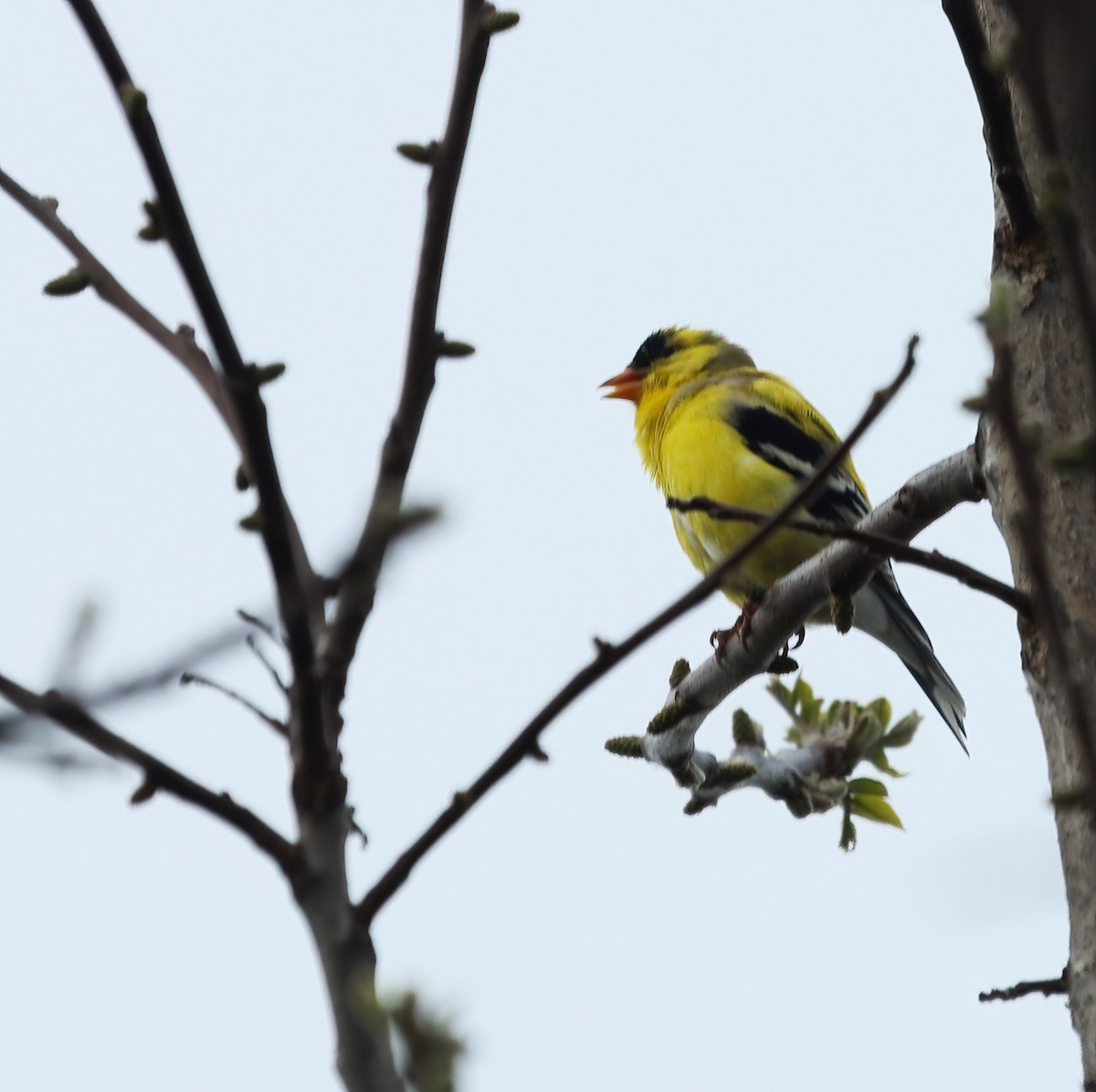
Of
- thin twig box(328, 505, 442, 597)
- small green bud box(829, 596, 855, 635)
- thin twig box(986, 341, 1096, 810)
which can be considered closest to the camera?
thin twig box(986, 341, 1096, 810)

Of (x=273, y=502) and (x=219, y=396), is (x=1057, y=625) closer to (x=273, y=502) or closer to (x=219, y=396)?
(x=273, y=502)

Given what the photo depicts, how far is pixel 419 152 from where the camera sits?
164 cm

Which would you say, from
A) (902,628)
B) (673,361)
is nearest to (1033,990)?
(902,628)

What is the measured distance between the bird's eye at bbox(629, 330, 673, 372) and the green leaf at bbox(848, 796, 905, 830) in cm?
337

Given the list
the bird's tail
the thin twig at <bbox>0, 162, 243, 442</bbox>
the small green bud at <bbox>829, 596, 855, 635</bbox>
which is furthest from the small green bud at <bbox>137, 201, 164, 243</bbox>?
the bird's tail

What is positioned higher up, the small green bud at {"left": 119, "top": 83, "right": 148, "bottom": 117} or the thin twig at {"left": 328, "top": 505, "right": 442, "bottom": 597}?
the small green bud at {"left": 119, "top": 83, "right": 148, "bottom": 117}

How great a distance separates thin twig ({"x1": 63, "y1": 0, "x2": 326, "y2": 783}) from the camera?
1.32 meters

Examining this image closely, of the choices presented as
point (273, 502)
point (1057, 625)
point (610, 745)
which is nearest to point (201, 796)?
point (273, 502)

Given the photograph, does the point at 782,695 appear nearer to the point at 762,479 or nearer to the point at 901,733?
the point at 901,733

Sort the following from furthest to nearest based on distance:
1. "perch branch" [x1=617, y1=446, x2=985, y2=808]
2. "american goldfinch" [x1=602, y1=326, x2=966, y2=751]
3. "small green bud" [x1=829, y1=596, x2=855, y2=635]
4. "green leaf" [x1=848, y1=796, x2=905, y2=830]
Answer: "american goldfinch" [x1=602, y1=326, x2=966, y2=751]
"green leaf" [x1=848, y1=796, x2=905, y2=830]
"small green bud" [x1=829, y1=596, x2=855, y2=635]
"perch branch" [x1=617, y1=446, x2=985, y2=808]

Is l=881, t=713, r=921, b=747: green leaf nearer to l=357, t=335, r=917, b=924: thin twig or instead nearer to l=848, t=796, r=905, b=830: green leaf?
l=848, t=796, r=905, b=830: green leaf


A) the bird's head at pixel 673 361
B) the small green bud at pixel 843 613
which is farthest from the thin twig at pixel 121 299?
the bird's head at pixel 673 361

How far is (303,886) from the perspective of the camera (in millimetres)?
1287

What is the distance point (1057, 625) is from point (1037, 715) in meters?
1.34
